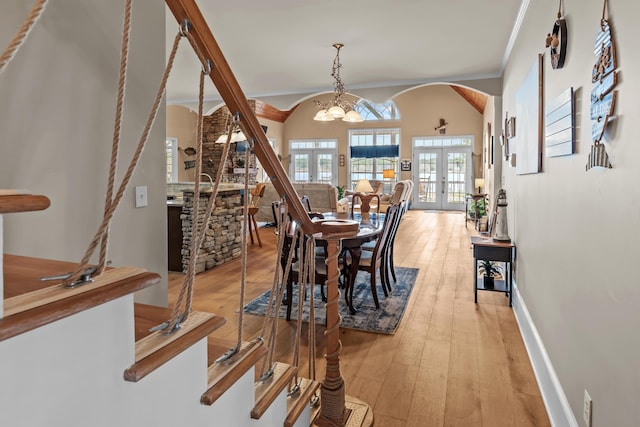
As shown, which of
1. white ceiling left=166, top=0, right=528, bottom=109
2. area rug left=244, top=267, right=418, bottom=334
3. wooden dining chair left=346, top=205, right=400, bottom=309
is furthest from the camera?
wooden dining chair left=346, top=205, right=400, bottom=309

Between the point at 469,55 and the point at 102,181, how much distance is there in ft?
13.4

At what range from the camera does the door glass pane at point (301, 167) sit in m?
13.4

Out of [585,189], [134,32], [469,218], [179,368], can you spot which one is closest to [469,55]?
[585,189]

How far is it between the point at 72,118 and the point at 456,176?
461 inches

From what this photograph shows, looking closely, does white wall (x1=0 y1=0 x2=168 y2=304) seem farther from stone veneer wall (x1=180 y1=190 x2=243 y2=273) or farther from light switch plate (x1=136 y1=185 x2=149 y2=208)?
stone veneer wall (x1=180 y1=190 x2=243 y2=273)

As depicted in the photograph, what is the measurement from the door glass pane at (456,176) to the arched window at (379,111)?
211 cm

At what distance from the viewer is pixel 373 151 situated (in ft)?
41.9

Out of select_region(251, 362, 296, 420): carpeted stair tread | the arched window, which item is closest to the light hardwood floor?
select_region(251, 362, 296, 420): carpeted stair tread

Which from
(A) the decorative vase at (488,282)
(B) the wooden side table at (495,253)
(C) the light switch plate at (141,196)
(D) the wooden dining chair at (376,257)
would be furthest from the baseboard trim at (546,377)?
(C) the light switch plate at (141,196)

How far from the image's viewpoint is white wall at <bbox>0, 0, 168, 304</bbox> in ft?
4.87

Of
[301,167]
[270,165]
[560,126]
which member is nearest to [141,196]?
[270,165]

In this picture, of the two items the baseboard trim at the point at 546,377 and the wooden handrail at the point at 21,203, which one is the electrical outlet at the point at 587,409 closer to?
the baseboard trim at the point at 546,377

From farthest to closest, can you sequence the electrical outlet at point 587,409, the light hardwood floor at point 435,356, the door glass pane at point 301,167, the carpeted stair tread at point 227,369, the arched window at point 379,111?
the door glass pane at point 301,167 → the arched window at point 379,111 → the light hardwood floor at point 435,356 → the electrical outlet at point 587,409 → the carpeted stair tread at point 227,369

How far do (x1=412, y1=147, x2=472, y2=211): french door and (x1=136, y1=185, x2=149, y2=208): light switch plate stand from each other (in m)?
11.1
